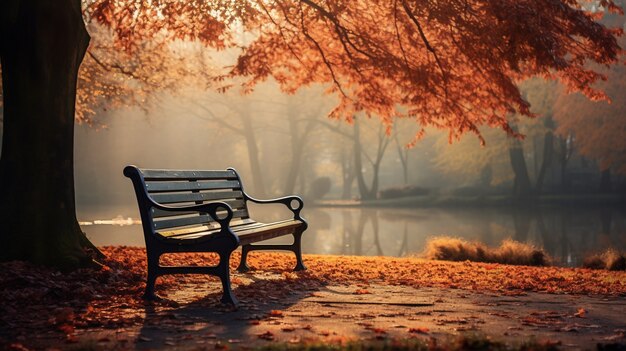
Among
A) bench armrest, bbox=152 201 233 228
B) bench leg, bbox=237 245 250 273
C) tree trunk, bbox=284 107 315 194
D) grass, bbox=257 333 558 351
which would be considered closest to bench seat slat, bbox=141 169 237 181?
bench armrest, bbox=152 201 233 228

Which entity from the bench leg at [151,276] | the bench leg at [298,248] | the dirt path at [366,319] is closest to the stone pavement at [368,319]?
the dirt path at [366,319]

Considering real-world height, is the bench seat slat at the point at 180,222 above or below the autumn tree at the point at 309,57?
below

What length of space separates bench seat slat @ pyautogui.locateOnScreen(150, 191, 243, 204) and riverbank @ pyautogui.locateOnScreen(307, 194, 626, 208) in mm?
30409

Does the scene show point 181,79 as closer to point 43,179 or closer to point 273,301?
point 43,179

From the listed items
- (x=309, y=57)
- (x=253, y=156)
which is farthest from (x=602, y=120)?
(x=309, y=57)

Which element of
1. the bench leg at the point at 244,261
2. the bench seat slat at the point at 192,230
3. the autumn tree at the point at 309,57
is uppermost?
the autumn tree at the point at 309,57

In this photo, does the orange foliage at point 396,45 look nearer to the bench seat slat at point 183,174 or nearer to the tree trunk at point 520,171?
the bench seat slat at point 183,174

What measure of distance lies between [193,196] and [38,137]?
1.88 m

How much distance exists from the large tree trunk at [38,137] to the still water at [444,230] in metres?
9.52

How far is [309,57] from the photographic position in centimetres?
1218

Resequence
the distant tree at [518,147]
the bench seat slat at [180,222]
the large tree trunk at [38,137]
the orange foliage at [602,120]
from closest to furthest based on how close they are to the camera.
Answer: the bench seat slat at [180,222] < the large tree trunk at [38,137] < the orange foliage at [602,120] < the distant tree at [518,147]

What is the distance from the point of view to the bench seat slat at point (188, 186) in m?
7.04

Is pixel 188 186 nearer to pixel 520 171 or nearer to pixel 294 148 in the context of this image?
pixel 520 171

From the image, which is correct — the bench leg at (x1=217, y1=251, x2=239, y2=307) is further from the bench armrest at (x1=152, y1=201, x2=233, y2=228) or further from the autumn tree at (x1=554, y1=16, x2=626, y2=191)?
the autumn tree at (x1=554, y1=16, x2=626, y2=191)
